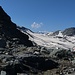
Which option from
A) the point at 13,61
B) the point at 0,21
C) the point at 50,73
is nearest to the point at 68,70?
the point at 50,73

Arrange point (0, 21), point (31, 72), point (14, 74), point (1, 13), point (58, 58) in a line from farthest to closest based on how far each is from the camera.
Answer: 1. point (1, 13)
2. point (0, 21)
3. point (58, 58)
4. point (31, 72)
5. point (14, 74)

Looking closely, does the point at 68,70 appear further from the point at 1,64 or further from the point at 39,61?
the point at 1,64

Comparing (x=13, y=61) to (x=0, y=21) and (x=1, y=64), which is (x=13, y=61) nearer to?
(x=1, y=64)

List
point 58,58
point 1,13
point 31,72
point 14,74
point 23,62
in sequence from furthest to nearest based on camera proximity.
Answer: point 1,13
point 58,58
point 23,62
point 31,72
point 14,74

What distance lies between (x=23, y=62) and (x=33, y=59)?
152 cm

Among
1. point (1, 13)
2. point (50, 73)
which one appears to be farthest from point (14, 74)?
point (1, 13)

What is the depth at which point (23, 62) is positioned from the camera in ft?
86.7

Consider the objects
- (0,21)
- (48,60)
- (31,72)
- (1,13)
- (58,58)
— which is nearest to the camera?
(31,72)

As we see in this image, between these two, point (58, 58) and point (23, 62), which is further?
point (58, 58)

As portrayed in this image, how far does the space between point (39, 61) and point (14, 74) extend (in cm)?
575

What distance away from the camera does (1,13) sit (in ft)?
199

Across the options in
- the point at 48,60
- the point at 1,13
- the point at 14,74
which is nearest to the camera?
the point at 14,74

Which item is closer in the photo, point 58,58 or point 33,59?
point 33,59

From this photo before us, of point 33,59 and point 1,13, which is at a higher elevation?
point 1,13
